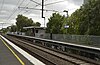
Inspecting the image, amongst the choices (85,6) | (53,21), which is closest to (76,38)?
(85,6)

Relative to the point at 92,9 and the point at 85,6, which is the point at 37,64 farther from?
the point at 85,6

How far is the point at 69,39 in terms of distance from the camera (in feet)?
130

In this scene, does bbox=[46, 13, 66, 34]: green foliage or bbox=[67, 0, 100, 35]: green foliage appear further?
bbox=[46, 13, 66, 34]: green foliage

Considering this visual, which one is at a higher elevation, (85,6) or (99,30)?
(85,6)

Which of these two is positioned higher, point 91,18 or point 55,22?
point 55,22

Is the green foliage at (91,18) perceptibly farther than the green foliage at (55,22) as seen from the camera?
No

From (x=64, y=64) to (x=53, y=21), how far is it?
215 feet

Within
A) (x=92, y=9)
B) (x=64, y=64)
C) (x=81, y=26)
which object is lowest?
(x=64, y=64)

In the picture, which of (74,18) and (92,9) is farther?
(74,18)

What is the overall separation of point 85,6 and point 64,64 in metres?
29.6

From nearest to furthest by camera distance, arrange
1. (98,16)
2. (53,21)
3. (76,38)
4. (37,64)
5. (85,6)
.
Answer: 1. (37,64)
2. (76,38)
3. (98,16)
4. (85,6)
5. (53,21)

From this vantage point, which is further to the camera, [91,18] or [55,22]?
[55,22]

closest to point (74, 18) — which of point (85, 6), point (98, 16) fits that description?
point (85, 6)

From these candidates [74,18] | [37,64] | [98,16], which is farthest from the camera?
[74,18]
